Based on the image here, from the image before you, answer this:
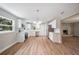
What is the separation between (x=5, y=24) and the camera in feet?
11.8

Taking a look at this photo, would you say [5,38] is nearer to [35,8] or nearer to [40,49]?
[40,49]

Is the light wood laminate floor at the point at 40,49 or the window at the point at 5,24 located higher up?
the window at the point at 5,24

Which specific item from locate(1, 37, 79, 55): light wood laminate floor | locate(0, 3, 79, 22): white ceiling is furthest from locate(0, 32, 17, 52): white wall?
locate(0, 3, 79, 22): white ceiling

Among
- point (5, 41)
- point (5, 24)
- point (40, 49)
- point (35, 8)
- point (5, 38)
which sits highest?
point (35, 8)

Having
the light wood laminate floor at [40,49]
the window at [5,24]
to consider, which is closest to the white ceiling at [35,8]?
the window at [5,24]

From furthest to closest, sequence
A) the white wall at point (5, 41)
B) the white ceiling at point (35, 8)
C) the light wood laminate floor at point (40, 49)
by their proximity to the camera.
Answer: the white wall at point (5, 41)
the light wood laminate floor at point (40, 49)
the white ceiling at point (35, 8)

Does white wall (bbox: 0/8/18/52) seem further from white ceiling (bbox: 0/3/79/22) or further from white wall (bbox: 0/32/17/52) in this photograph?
white ceiling (bbox: 0/3/79/22)

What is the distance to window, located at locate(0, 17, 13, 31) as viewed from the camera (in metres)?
3.42

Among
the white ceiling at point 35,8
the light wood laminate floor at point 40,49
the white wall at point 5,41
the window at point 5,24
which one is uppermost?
the white ceiling at point 35,8

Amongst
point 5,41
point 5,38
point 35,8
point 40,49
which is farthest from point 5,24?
point 40,49

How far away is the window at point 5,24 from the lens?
3.42 m

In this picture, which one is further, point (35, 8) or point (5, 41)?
point (5, 41)

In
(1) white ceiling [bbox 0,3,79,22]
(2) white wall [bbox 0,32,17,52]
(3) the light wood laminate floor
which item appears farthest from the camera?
(2) white wall [bbox 0,32,17,52]

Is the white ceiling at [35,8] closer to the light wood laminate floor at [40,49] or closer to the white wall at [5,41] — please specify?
the white wall at [5,41]
